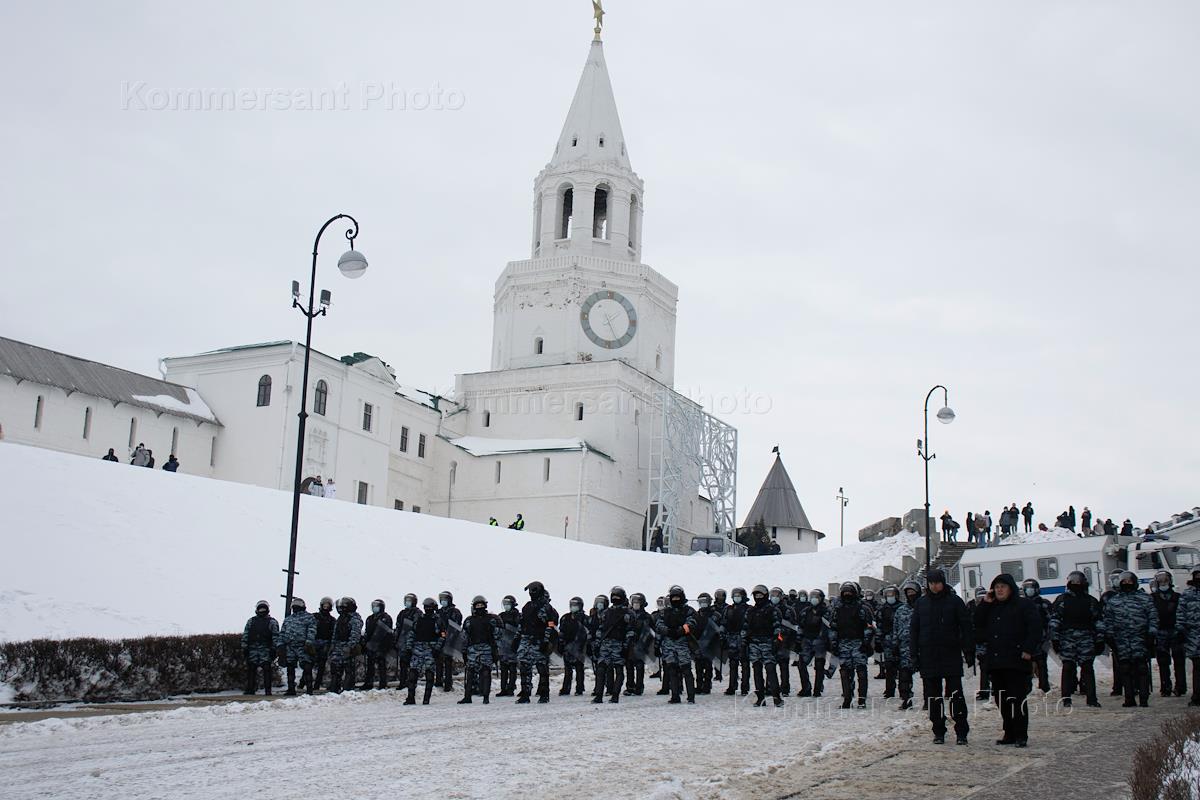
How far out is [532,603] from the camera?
19.1m

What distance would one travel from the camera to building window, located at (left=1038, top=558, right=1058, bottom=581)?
33.6 m

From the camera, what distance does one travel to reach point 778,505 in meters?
77.4

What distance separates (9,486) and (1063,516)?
4154cm

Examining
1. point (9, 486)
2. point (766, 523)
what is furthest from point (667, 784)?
point (766, 523)

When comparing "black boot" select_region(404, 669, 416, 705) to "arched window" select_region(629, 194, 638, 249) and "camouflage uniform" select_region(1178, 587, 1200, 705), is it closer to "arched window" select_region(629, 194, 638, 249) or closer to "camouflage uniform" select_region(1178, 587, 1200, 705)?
"camouflage uniform" select_region(1178, 587, 1200, 705)

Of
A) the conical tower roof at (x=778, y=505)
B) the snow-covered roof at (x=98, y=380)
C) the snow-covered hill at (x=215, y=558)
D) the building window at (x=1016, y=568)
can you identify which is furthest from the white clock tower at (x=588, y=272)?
the building window at (x=1016, y=568)

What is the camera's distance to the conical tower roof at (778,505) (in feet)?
252

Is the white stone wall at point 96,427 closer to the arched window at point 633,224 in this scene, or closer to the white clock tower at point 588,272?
the white clock tower at point 588,272

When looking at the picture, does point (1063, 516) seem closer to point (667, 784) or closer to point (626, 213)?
point (626, 213)

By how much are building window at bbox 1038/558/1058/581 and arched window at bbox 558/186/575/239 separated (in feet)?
136

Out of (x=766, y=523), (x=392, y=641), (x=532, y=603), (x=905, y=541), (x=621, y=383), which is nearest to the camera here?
(x=532, y=603)

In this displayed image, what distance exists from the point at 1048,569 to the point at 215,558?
22.3 meters

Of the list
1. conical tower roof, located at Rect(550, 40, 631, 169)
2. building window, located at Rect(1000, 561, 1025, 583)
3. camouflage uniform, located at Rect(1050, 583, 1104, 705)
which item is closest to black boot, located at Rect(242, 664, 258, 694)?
camouflage uniform, located at Rect(1050, 583, 1104, 705)

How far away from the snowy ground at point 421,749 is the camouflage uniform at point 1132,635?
291cm
